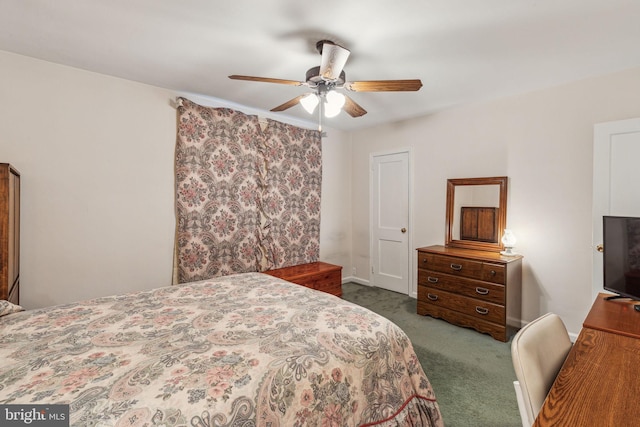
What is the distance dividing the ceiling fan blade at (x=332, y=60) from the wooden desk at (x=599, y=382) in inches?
→ 75.9

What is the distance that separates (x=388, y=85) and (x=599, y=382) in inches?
70.9

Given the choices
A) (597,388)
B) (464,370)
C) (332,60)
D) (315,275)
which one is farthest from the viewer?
(315,275)

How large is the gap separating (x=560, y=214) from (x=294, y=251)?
2898 mm

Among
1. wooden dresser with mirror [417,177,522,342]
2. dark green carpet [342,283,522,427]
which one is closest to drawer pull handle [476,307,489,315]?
wooden dresser with mirror [417,177,522,342]

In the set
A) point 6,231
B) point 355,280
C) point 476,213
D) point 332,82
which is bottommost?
point 355,280

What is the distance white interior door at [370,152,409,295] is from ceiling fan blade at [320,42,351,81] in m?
2.25

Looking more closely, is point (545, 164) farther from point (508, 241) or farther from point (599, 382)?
point (599, 382)

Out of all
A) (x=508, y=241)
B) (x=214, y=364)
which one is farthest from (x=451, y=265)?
(x=214, y=364)

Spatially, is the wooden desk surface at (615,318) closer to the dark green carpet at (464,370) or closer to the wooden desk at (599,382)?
the wooden desk at (599,382)

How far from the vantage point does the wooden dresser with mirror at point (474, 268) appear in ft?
9.14

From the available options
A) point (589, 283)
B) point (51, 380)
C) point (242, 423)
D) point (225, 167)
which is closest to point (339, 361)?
point (242, 423)

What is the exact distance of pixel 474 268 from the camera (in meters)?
2.92

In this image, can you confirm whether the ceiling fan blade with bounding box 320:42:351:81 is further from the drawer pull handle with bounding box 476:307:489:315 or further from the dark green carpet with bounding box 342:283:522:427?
the drawer pull handle with bounding box 476:307:489:315

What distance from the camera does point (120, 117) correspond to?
2654 millimetres
